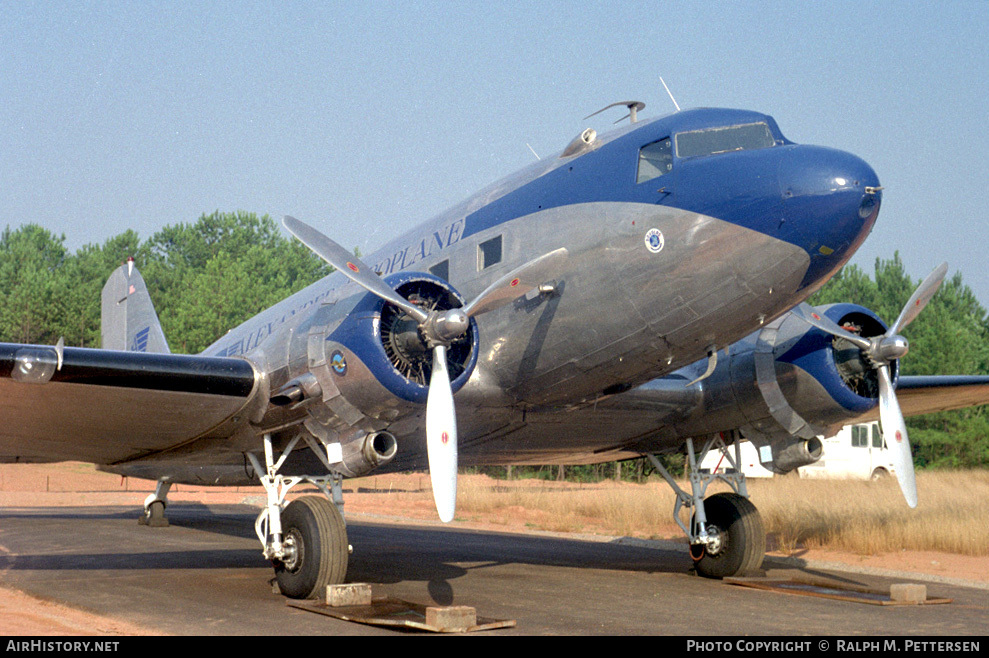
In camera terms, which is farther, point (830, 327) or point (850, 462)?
point (850, 462)

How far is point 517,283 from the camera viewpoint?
9242 mm

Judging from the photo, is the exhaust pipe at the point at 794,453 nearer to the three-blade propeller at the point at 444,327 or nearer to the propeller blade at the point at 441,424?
the three-blade propeller at the point at 444,327

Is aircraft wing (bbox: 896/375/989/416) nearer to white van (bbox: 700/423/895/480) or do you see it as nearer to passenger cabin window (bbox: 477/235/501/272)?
passenger cabin window (bbox: 477/235/501/272)

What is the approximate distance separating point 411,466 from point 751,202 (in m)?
5.93

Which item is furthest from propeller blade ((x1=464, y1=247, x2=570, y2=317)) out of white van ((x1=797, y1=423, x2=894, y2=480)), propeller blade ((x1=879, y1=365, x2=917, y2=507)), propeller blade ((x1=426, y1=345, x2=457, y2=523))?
white van ((x1=797, y1=423, x2=894, y2=480))

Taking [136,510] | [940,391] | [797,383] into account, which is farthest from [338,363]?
[136,510]

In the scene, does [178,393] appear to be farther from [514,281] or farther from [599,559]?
[599,559]

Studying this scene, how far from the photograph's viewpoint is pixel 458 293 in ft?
32.2

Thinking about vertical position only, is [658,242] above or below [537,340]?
above

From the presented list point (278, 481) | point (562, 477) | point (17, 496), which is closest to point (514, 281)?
point (278, 481)

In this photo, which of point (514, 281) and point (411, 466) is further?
point (411, 466)

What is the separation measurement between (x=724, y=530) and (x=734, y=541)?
268mm

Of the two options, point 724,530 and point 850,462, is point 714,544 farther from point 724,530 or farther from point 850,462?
point 850,462

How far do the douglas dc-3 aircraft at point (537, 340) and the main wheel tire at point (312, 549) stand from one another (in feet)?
0.08
